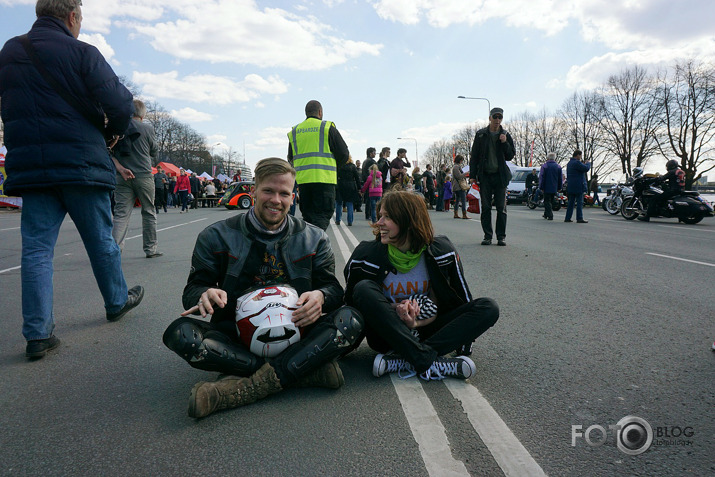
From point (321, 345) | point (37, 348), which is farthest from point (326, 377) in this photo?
point (37, 348)

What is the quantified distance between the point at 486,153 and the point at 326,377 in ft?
21.5

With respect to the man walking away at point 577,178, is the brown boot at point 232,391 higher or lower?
lower

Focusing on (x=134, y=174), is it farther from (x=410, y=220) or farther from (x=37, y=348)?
(x=410, y=220)

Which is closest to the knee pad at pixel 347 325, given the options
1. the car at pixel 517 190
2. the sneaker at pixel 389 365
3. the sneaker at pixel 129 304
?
the sneaker at pixel 389 365

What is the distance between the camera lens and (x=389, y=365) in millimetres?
2666

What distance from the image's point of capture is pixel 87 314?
4102mm

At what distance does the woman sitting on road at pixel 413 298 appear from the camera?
8.54 ft

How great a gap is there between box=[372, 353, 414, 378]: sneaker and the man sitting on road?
0.23 metres

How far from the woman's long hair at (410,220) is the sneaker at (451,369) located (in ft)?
2.17

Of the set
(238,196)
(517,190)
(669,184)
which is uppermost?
(669,184)

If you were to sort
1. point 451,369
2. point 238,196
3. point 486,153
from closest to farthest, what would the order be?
point 451,369 < point 486,153 < point 238,196

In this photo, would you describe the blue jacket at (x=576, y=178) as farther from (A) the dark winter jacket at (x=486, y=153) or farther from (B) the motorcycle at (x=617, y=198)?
(A) the dark winter jacket at (x=486, y=153)

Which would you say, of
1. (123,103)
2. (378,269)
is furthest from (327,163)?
(378,269)

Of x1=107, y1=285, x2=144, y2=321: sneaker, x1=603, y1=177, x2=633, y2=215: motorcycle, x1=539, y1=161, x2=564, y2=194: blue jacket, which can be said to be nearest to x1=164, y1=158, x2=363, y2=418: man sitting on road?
x1=107, y1=285, x2=144, y2=321: sneaker
